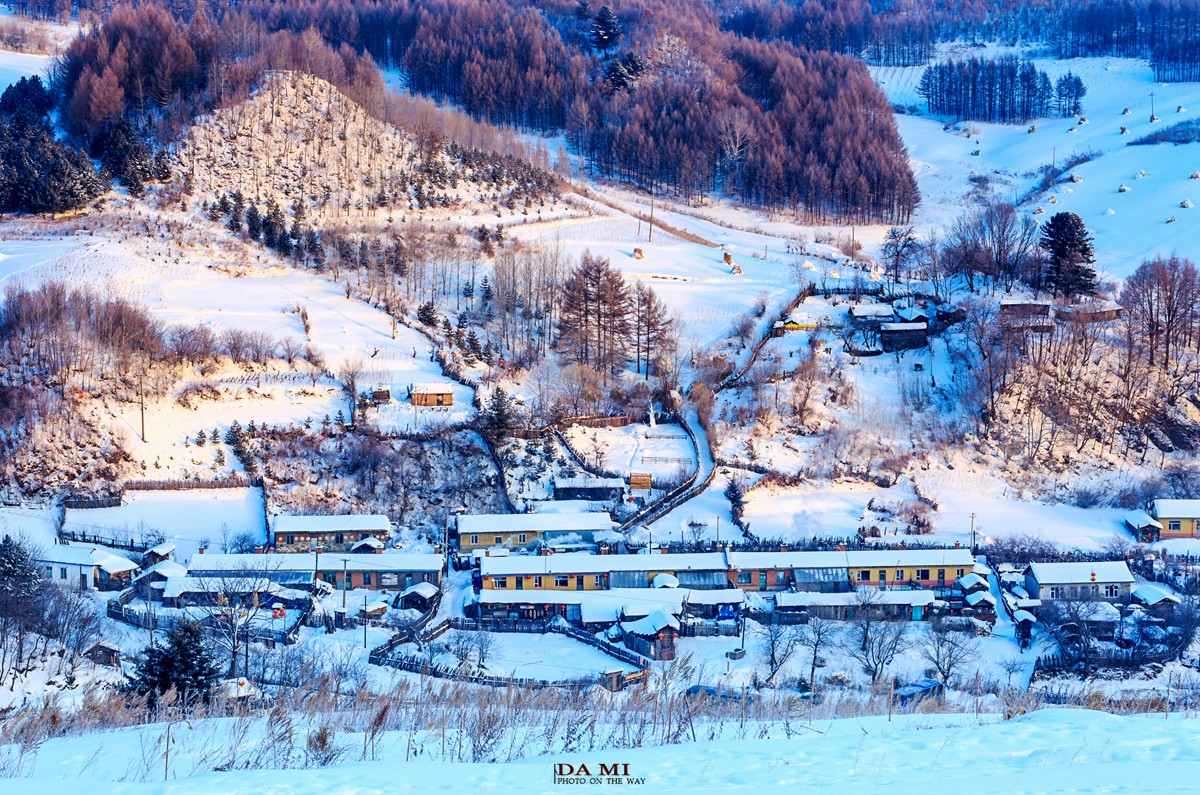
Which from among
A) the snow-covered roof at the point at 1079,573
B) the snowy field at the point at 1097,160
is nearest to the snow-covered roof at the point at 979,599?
the snow-covered roof at the point at 1079,573

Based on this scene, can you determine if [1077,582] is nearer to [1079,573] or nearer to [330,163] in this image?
[1079,573]

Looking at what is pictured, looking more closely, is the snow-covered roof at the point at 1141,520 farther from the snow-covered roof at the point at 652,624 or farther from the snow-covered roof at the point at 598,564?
the snow-covered roof at the point at 652,624

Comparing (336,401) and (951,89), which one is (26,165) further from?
(951,89)

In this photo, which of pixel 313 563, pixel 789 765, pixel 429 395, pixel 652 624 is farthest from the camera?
pixel 429 395

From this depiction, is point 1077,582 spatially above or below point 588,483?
below

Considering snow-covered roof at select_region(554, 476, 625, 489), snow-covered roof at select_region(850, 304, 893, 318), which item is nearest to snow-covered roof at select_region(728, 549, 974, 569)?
snow-covered roof at select_region(554, 476, 625, 489)

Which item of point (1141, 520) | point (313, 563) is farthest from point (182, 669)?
point (1141, 520)

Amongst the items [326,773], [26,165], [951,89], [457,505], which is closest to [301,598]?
[457,505]
